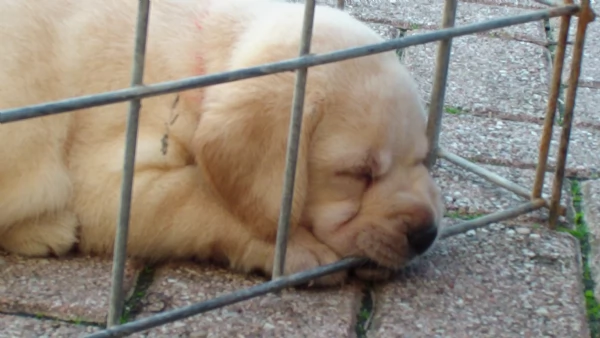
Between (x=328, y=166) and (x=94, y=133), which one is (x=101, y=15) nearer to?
(x=94, y=133)

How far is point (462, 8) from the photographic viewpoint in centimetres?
480

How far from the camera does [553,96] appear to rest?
2789 millimetres

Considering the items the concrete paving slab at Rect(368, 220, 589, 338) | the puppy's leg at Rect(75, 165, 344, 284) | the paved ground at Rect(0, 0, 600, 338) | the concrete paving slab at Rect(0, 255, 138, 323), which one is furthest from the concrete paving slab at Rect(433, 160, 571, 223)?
the concrete paving slab at Rect(0, 255, 138, 323)

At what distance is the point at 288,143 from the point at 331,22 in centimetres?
47

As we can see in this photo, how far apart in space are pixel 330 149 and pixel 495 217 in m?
0.66

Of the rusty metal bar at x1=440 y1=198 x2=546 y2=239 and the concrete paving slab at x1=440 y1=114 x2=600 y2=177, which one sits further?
the concrete paving slab at x1=440 y1=114 x2=600 y2=177

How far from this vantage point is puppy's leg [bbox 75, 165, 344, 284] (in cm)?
246

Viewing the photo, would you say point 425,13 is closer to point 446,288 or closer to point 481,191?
point 481,191

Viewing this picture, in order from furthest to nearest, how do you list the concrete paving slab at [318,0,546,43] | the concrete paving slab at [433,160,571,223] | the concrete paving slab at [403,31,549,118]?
the concrete paving slab at [318,0,546,43] < the concrete paving slab at [403,31,549,118] < the concrete paving slab at [433,160,571,223]

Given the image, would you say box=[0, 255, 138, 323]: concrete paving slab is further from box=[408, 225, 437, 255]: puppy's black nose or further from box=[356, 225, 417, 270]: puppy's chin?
box=[408, 225, 437, 255]: puppy's black nose

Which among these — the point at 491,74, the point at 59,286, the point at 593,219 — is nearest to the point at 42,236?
the point at 59,286

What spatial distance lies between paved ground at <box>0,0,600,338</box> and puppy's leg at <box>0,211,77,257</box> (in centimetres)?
4

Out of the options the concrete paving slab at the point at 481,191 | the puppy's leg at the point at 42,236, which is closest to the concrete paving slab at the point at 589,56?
the concrete paving slab at the point at 481,191

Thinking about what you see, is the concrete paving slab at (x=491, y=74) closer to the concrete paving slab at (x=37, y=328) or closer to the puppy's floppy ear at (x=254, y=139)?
the puppy's floppy ear at (x=254, y=139)
